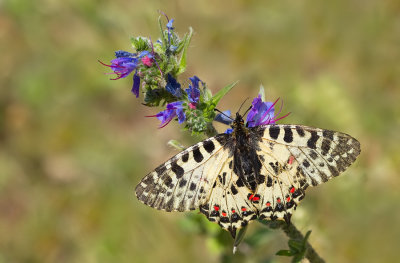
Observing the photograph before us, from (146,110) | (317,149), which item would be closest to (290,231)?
(317,149)

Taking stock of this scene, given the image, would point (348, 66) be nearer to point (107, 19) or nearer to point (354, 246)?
point (354, 246)

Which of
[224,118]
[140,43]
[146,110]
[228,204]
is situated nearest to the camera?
[140,43]

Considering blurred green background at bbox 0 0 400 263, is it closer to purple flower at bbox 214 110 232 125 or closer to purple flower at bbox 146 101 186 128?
purple flower at bbox 214 110 232 125

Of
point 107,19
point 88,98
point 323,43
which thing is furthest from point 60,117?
point 323,43

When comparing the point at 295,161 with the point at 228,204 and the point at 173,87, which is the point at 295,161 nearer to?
the point at 228,204

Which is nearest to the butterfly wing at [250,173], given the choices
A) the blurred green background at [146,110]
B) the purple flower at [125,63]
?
the purple flower at [125,63]

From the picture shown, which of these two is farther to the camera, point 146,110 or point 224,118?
point 146,110
